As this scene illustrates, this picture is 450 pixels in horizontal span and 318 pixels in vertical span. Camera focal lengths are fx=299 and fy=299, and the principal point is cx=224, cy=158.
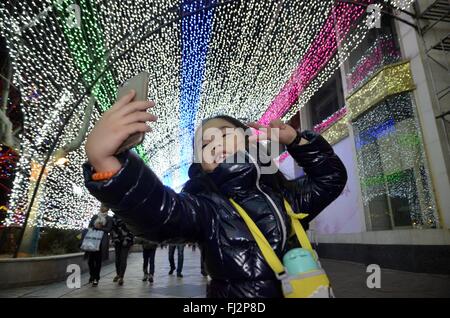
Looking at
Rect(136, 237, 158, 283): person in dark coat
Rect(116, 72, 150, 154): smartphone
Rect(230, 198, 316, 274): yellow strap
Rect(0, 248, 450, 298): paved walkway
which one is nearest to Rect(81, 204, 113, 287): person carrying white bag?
Rect(0, 248, 450, 298): paved walkway

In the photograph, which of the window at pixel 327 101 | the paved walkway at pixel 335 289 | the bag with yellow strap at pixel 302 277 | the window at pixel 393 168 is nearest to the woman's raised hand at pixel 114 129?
the bag with yellow strap at pixel 302 277

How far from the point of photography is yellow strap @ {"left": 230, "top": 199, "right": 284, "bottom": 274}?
120cm

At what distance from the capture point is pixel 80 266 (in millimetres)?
8930

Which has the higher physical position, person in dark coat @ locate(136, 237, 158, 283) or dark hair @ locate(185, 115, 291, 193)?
dark hair @ locate(185, 115, 291, 193)

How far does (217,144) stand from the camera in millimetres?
1604

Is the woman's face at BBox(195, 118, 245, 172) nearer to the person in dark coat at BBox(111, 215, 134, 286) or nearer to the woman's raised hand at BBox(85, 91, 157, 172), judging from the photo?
the woman's raised hand at BBox(85, 91, 157, 172)

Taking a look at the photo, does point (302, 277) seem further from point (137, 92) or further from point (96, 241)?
point (96, 241)

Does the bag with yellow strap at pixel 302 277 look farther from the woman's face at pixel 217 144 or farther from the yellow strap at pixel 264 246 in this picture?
the woman's face at pixel 217 144

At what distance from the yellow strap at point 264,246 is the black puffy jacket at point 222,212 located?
0.15 ft

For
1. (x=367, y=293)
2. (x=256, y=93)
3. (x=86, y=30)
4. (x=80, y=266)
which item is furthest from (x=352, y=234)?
(x=86, y=30)

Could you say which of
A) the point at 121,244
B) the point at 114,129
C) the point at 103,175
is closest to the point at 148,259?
the point at 121,244

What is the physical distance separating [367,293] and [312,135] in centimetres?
444

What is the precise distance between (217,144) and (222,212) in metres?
0.37

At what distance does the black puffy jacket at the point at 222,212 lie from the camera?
113cm
